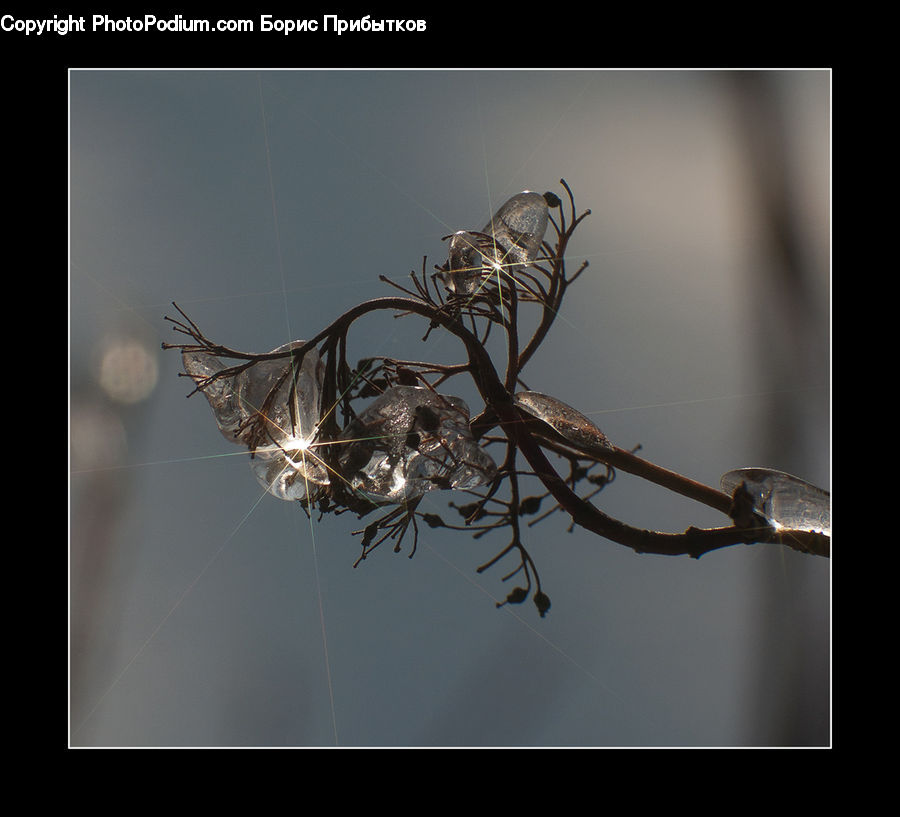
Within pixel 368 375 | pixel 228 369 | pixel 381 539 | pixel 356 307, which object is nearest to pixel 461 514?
pixel 381 539

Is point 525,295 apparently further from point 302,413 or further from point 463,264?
point 302,413

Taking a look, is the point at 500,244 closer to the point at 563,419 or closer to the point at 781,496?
the point at 563,419

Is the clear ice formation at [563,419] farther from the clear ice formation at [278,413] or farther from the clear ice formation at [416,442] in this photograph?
the clear ice formation at [278,413]

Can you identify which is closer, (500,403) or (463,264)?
(500,403)

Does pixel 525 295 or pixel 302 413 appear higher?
pixel 525 295

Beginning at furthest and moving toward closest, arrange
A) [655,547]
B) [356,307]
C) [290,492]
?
[290,492] → [356,307] → [655,547]

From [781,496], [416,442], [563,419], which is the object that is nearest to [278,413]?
[416,442]

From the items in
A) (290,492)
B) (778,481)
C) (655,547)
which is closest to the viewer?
(655,547)

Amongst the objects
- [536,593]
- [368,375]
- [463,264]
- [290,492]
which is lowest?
[536,593]
